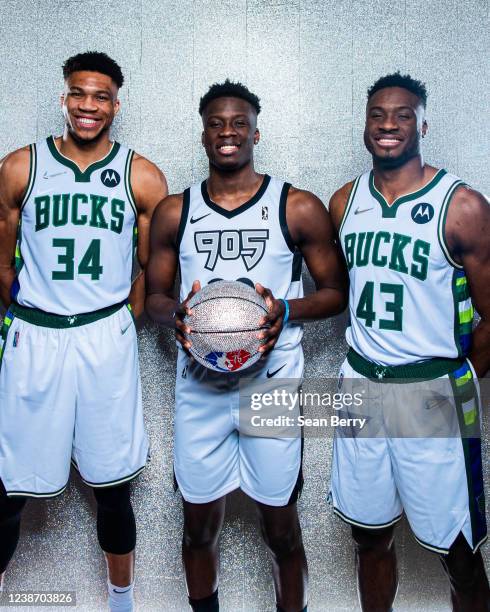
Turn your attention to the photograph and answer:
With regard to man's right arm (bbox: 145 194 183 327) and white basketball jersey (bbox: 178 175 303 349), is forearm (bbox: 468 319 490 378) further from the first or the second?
man's right arm (bbox: 145 194 183 327)

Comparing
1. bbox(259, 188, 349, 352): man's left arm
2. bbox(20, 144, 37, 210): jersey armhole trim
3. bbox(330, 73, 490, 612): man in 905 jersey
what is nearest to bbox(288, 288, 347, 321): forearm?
bbox(259, 188, 349, 352): man's left arm

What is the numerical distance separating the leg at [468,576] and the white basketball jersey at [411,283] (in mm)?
560

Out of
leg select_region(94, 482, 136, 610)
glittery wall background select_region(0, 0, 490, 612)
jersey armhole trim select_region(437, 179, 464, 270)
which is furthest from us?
glittery wall background select_region(0, 0, 490, 612)

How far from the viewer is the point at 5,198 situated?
2043 mm

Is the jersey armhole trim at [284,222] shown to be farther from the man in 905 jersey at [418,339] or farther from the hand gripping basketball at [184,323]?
the hand gripping basketball at [184,323]

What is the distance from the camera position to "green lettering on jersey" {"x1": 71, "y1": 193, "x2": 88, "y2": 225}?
2.00 m

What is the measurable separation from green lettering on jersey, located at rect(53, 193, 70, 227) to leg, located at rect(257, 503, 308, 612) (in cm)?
110

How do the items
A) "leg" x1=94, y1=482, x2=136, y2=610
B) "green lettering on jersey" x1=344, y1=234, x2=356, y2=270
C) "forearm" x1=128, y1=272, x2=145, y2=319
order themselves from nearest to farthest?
1. "green lettering on jersey" x1=344, y1=234, x2=356, y2=270
2. "leg" x1=94, y1=482, x2=136, y2=610
3. "forearm" x1=128, y1=272, x2=145, y2=319

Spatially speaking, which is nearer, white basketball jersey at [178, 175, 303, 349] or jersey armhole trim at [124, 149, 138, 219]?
white basketball jersey at [178, 175, 303, 349]

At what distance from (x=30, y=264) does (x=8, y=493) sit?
733 millimetres

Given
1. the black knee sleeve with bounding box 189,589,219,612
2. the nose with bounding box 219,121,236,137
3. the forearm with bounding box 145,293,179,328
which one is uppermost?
the nose with bounding box 219,121,236,137

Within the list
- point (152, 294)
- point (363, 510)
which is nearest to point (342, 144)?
point (152, 294)

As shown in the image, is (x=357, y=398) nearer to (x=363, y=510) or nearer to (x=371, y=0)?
(x=363, y=510)

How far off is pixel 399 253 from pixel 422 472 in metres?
0.63
